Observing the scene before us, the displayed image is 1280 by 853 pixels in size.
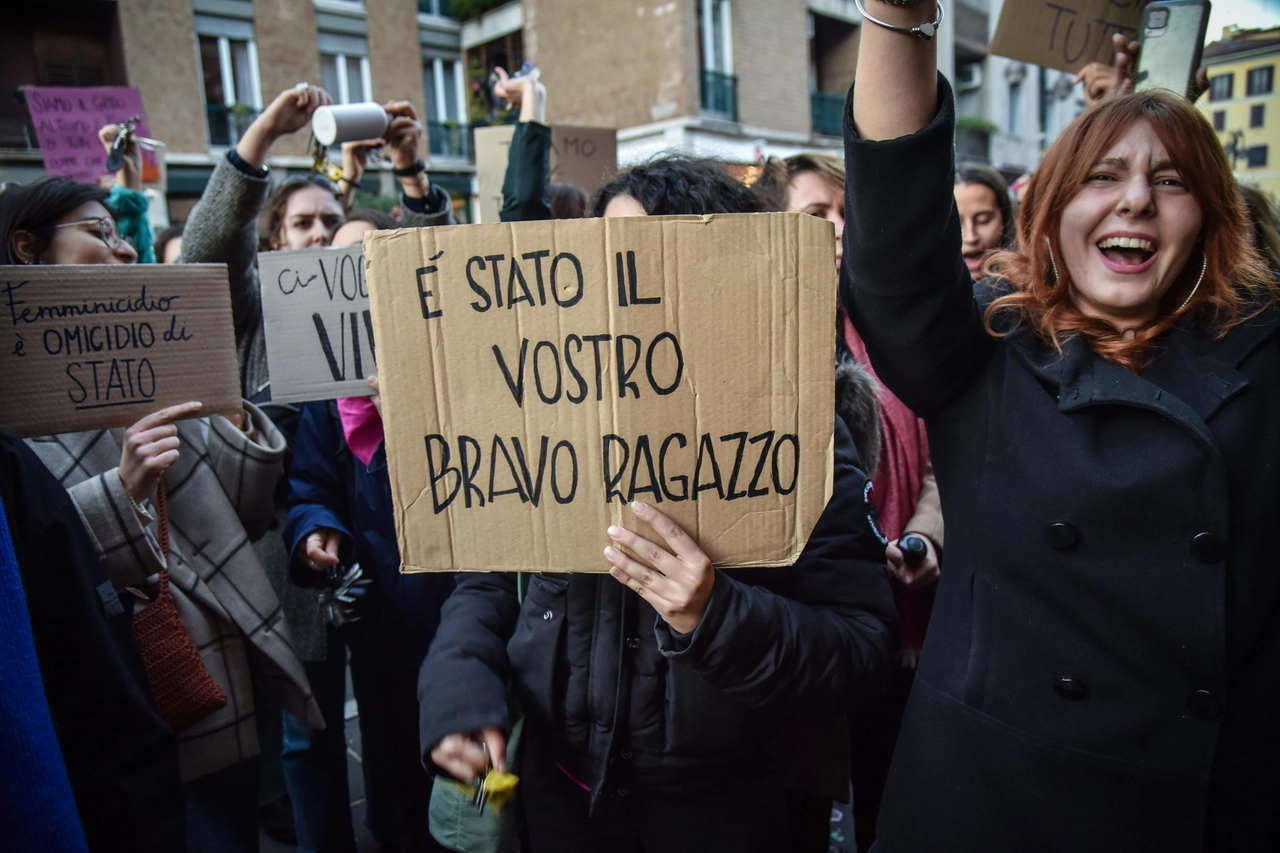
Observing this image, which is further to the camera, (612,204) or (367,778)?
(367,778)

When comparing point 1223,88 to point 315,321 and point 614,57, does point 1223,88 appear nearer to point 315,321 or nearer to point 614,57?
point 315,321

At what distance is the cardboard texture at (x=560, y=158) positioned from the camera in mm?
3930

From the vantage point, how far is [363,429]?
95.8 inches

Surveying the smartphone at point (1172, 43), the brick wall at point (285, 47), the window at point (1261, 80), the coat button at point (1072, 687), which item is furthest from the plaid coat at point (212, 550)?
the brick wall at point (285, 47)

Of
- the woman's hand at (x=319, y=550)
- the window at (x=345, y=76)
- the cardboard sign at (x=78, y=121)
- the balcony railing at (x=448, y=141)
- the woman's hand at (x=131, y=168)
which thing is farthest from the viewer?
the balcony railing at (x=448, y=141)

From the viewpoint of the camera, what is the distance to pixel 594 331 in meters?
1.16

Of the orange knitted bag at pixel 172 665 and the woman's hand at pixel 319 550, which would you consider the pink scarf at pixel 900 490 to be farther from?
the orange knitted bag at pixel 172 665

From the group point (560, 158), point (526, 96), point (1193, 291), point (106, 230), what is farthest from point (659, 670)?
point (560, 158)

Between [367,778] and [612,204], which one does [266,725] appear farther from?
[612,204]

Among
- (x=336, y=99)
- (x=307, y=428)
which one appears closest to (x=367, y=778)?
(x=307, y=428)

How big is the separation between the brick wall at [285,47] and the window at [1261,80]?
15.9 meters

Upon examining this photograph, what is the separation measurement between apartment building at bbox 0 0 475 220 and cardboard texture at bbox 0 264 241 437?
1384 centimetres

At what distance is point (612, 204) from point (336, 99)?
60.5 feet

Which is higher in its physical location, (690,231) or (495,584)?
(690,231)
